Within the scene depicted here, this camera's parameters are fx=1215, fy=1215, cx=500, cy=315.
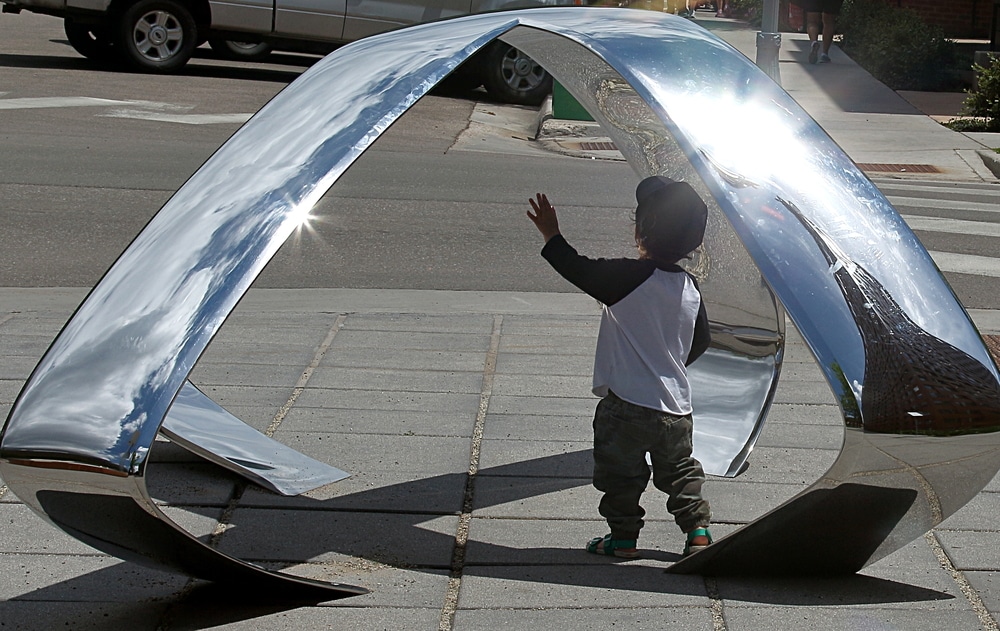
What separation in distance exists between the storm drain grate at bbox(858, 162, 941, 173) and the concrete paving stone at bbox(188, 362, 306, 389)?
8828 mm

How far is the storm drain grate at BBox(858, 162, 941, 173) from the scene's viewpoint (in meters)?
12.8

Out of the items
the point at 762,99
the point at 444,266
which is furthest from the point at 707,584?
the point at 444,266

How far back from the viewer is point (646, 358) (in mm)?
3576

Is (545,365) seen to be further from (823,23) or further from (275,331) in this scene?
(823,23)

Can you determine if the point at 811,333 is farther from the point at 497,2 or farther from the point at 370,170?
the point at 497,2

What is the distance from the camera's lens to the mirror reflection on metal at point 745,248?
9.33ft

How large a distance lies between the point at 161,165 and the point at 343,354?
5.70 meters

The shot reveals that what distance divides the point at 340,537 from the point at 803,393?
8.08 ft

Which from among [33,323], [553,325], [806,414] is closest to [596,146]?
[553,325]

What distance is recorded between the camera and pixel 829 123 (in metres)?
15.3

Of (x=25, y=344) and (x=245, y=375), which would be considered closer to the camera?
(x=245, y=375)

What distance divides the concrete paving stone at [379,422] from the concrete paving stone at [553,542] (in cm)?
89

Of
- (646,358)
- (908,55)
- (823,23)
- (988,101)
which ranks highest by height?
(823,23)

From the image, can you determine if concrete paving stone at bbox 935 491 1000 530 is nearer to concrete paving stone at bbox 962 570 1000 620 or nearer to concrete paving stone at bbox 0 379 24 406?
concrete paving stone at bbox 962 570 1000 620
